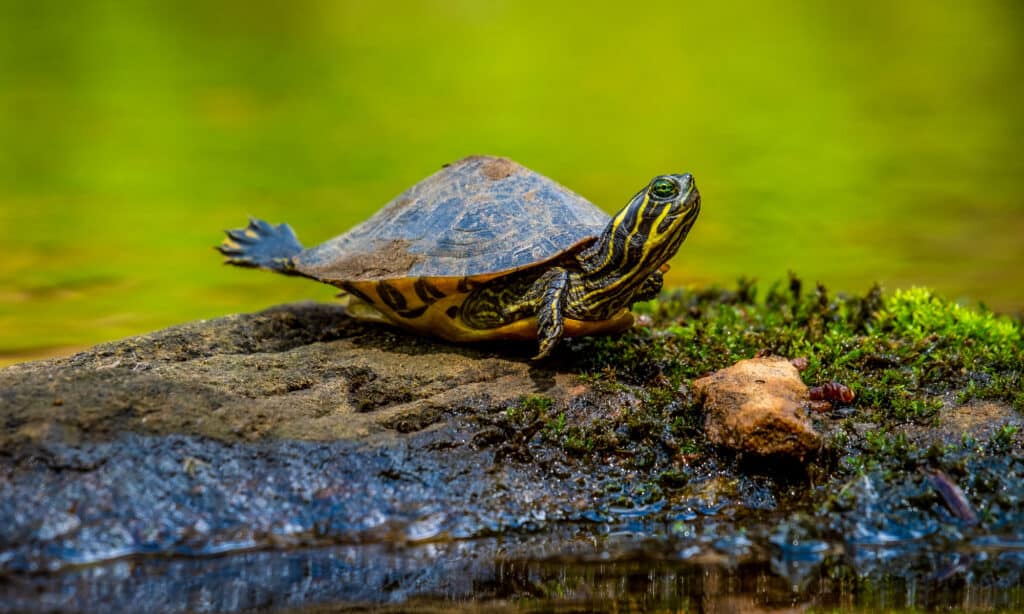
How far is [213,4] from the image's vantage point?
20891 millimetres

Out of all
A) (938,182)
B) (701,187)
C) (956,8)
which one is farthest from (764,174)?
(956,8)

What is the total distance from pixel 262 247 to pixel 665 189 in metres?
2.28

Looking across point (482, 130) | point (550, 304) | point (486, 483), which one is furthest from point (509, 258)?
point (482, 130)

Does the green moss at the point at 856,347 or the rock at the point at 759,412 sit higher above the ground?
the green moss at the point at 856,347

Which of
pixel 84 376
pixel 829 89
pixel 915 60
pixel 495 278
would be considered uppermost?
pixel 915 60

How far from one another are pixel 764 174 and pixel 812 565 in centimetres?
863

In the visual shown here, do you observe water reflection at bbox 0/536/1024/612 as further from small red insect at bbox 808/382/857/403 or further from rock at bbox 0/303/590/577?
small red insect at bbox 808/382/857/403

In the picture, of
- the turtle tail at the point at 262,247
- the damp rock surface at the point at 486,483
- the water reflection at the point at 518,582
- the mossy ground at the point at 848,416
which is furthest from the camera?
the turtle tail at the point at 262,247

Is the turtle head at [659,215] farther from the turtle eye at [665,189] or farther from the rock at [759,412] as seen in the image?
the rock at [759,412]

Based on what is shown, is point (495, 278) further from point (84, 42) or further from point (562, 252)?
point (84, 42)

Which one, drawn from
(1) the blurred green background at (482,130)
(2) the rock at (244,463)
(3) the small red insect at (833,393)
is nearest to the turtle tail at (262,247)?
(2) the rock at (244,463)

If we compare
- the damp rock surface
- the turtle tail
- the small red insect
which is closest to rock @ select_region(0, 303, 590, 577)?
the damp rock surface

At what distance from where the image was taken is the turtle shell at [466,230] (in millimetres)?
4422

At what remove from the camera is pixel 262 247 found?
5.48 meters
